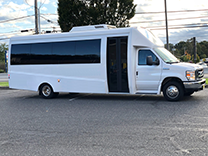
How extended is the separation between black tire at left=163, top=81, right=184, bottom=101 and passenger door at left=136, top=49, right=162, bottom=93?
413 mm

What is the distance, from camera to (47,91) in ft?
43.6

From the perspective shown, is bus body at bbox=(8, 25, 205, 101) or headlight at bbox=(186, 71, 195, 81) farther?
bus body at bbox=(8, 25, 205, 101)

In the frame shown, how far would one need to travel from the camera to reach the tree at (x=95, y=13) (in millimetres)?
30766

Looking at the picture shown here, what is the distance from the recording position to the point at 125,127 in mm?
6840

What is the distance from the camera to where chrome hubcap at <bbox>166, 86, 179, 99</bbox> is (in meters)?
10.6

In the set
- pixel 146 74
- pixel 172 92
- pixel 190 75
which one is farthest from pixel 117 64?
pixel 190 75

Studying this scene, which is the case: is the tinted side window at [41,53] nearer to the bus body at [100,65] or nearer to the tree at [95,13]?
the bus body at [100,65]

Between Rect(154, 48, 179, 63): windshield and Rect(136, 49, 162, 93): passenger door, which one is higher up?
Rect(154, 48, 179, 63): windshield

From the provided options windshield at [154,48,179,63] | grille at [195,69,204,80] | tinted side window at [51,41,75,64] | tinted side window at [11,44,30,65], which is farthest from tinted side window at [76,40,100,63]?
grille at [195,69,204,80]

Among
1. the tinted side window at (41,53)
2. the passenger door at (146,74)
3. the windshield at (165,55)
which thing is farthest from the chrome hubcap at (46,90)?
the windshield at (165,55)

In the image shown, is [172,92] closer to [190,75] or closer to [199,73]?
[190,75]

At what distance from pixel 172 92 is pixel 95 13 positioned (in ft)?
69.8

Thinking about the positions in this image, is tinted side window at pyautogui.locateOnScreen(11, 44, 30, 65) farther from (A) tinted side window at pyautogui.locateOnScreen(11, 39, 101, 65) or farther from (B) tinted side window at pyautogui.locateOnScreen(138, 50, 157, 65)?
(B) tinted side window at pyautogui.locateOnScreen(138, 50, 157, 65)

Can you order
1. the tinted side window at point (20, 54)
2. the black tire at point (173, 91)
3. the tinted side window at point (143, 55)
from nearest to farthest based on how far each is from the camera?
the black tire at point (173, 91)
the tinted side window at point (143, 55)
the tinted side window at point (20, 54)
